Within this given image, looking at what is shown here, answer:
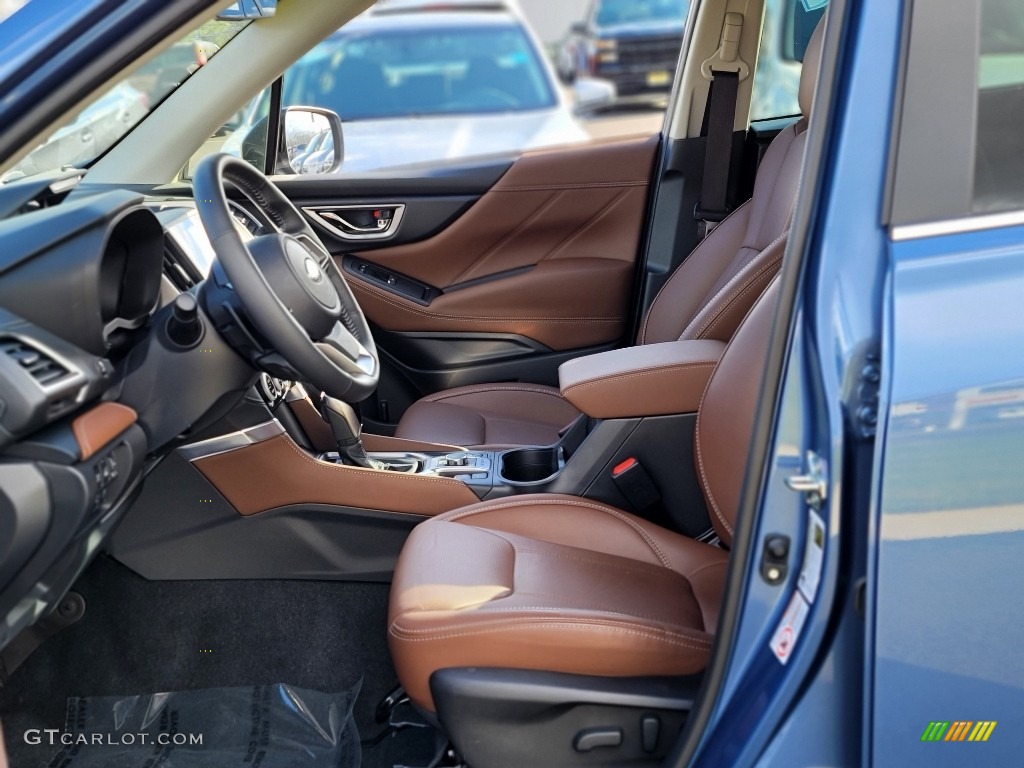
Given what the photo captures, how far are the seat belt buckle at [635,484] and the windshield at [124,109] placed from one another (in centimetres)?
113

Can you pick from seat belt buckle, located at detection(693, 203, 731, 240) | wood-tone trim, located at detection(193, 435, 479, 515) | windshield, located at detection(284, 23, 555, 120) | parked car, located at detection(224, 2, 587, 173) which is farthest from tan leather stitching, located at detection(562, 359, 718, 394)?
windshield, located at detection(284, 23, 555, 120)

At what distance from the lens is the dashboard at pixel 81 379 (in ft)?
4.28

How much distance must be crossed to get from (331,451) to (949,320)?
133 cm

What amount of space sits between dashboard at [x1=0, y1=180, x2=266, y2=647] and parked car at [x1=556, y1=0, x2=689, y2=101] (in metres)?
10.1

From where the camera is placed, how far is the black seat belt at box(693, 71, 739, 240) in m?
2.87

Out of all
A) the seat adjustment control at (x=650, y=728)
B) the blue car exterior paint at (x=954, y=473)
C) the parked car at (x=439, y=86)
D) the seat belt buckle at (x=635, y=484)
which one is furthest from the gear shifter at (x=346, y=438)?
the parked car at (x=439, y=86)

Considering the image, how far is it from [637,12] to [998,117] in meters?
11.1

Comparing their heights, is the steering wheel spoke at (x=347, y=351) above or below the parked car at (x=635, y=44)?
above

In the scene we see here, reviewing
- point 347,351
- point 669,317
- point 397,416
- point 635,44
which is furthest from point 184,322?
point 635,44

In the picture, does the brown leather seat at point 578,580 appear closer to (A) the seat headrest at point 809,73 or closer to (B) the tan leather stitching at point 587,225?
(A) the seat headrest at point 809,73

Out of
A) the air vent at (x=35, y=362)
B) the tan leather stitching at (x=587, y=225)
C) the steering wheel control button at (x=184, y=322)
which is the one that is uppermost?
the air vent at (x=35, y=362)

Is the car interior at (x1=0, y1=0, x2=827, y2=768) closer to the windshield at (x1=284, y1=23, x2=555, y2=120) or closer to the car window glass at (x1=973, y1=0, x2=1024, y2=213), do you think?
the car window glass at (x1=973, y1=0, x2=1024, y2=213)

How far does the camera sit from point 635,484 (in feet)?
6.76

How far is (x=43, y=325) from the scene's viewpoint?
4.54 ft
